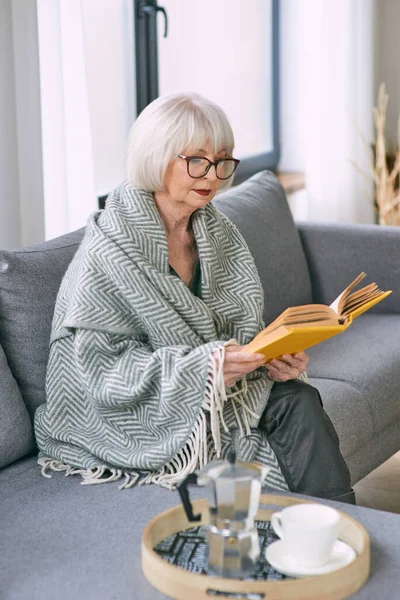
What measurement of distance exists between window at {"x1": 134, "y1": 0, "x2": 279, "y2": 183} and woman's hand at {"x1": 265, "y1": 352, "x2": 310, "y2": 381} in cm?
179

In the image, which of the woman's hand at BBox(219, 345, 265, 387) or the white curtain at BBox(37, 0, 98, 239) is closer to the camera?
the woman's hand at BBox(219, 345, 265, 387)

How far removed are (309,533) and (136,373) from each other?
22.5 inches

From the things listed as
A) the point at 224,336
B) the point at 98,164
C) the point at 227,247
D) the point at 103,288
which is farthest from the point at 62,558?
the point at 98,164

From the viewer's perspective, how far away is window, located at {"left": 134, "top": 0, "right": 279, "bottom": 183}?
140 inches

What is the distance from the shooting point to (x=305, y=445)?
193 cm

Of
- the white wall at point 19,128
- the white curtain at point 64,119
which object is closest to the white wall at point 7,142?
the white wall at point 19,128

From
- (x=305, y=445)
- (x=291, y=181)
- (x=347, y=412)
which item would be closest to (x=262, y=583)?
(x=305, y=445)

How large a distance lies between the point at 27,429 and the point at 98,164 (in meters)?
1.60

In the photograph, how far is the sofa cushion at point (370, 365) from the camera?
255cm

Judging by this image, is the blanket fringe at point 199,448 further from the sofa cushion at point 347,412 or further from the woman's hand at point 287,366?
the sofa cushion at point 347,412

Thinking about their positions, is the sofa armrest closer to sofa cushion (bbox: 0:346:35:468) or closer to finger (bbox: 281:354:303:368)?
finger (bbox: 281:354:303:368)

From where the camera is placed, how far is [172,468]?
1.91 meters

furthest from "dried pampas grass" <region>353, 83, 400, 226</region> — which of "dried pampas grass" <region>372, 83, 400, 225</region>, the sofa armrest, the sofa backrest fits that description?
the sofa backrest

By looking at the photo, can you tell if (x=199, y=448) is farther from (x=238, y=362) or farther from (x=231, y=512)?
(x=231, y=512)
